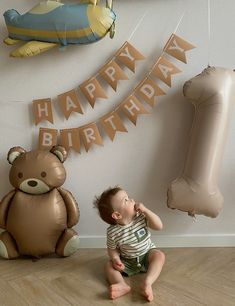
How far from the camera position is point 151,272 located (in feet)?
5.61

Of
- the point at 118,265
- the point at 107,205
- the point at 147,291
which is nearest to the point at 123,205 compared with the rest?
the point at 107,205

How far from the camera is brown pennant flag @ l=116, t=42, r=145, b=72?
6.43 feet

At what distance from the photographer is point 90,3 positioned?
1878 mm

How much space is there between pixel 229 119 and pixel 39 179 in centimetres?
96

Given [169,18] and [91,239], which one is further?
[91,239]

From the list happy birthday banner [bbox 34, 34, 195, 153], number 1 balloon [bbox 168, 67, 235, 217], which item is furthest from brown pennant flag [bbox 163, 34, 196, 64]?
number 1 balloon [bbox 168, 67, 235, 217]

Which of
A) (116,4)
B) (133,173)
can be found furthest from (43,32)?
(133,173)

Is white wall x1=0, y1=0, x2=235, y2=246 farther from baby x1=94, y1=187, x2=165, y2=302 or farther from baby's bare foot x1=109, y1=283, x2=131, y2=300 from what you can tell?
baby's bare foot x1=109, y1=283, x2=131, y2=300

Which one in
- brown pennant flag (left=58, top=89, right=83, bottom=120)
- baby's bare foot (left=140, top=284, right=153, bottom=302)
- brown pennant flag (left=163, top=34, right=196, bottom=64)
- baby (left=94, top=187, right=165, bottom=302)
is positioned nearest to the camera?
baby's bare foot (left=140, top=284, right=153, bottom=302)

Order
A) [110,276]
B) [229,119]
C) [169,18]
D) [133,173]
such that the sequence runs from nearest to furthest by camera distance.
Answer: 1. [110,276]
2. [229,119]
3. [169,18]
4. [133,173]

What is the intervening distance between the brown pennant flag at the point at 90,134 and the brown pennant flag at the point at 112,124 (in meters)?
0.05

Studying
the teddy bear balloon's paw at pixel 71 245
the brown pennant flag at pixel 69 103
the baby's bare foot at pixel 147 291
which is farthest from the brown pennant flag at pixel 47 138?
the baby's bare foot at pixel 147 291

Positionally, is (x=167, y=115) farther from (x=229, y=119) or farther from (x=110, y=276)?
(x=110, y=276)

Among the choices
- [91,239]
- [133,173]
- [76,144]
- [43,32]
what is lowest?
[91,239]
